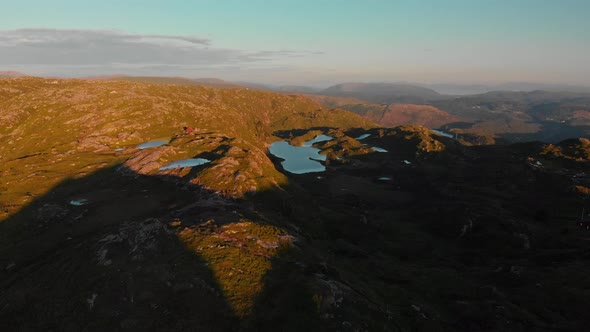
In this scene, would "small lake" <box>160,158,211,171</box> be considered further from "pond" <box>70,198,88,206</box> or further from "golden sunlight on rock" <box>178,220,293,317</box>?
"golden sunlight on rock" <box>178,220,293,317</box>

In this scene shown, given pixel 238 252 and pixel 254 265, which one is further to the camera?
pixel 238 252

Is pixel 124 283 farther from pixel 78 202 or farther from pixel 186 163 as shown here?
pixel 186 163

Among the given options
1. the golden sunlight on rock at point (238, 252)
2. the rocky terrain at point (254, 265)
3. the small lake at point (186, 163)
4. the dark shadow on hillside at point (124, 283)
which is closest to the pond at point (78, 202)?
the rocky terrain at point (254, 265)

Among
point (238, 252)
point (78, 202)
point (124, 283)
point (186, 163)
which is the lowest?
point (78, 202)

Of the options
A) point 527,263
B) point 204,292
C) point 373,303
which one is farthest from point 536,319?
point 204,292

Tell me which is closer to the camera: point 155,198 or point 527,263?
point 527,263

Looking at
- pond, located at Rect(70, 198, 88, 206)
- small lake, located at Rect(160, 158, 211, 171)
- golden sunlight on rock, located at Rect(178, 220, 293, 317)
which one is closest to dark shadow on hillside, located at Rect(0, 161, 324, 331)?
golden sunlight on rock, located at Rect(178, 220, 293, 317)

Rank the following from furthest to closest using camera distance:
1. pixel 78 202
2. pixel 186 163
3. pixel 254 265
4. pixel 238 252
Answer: pixel 186 163
pixel 78 202
pixel 238 252
pixel 254 265

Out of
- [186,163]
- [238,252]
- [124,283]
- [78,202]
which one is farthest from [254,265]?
[186,163]

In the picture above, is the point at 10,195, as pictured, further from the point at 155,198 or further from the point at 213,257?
the point at 213,257

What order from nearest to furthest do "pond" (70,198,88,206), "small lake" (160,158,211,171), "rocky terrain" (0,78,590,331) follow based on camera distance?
"rocky terrain" (0,78,590,331) < "pond" (70,198,88,206) < "small lake" (160,158,211,171)

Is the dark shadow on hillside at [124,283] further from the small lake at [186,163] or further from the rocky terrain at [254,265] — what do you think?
the small lake at [186,163]
